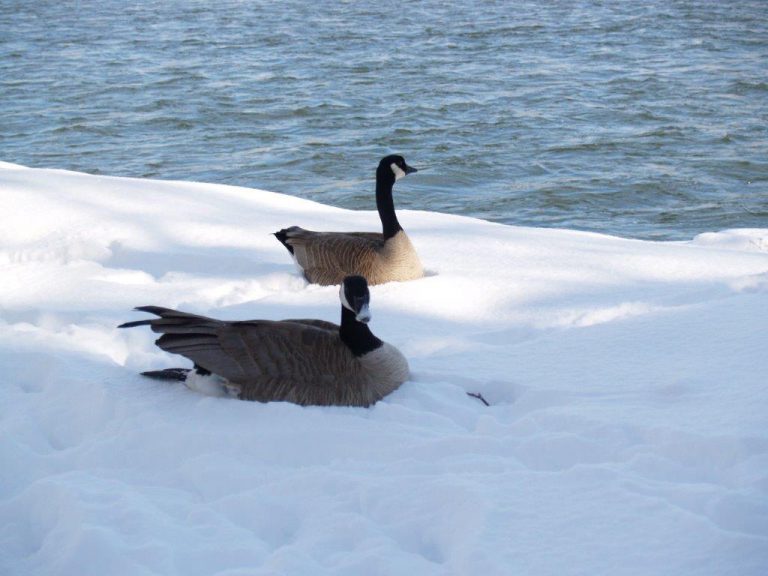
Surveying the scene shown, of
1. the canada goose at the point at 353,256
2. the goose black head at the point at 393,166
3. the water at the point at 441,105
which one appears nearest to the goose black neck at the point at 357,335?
the canada goose at the point at 353,256

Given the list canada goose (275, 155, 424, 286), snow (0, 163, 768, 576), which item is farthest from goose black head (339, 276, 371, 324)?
canada goose (275, 155, 424, 286)

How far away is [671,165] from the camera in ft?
40.2

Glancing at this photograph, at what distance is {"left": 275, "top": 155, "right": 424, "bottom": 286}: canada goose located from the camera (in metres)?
6.30

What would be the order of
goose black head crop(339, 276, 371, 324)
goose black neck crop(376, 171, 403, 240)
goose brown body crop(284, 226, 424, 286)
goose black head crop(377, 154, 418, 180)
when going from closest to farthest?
1. goose black head crop(339, 276, 371, 324)
2. goose brown body crop(284, 226, 424, 286)
3. goose black neck crop(376, 171, 403, 240)
4. goose black head crop(377, 154, 418, 180)

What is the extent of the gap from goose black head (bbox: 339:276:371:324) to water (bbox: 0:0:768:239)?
611cm

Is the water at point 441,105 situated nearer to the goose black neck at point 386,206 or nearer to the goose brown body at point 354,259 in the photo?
the goose black neck at point 386,206

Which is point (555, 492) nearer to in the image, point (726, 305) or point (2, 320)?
point (726, 305)

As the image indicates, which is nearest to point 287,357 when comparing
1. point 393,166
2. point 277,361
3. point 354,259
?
point 277,361

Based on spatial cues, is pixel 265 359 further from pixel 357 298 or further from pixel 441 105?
pixel 441 105

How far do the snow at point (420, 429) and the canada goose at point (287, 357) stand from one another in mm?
97

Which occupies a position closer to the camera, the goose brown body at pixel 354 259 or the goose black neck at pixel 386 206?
the goose brown body at pixel 354 259

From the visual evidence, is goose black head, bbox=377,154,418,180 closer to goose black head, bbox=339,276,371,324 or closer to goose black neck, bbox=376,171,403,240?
goose black neck, bbox=376,171,403,240

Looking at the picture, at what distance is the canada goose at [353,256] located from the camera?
6.30 meters

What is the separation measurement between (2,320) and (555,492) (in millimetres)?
3211
